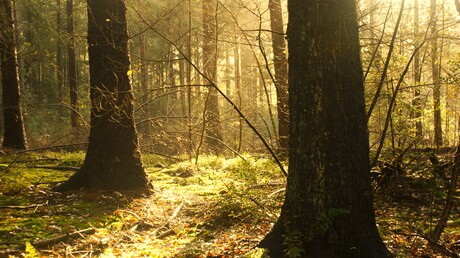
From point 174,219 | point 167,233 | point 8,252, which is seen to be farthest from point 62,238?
point 174,219

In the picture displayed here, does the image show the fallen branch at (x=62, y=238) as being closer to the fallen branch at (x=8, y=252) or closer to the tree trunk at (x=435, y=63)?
the fallen branch at (x=8, y=252)

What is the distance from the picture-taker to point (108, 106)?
6.83 m

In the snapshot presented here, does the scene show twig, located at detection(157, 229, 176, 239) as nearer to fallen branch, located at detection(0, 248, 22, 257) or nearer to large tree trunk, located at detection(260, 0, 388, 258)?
fallen branch, located at detection(0, 248, 22, 257)

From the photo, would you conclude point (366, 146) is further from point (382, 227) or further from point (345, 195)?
point (382, 227)

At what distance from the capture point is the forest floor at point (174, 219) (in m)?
4.53

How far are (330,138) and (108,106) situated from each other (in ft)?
14.9

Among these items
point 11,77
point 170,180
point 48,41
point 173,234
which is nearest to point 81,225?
point 173,234

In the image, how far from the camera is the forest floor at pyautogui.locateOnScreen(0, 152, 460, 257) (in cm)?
453

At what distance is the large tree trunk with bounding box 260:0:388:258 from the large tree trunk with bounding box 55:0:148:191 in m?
3.97

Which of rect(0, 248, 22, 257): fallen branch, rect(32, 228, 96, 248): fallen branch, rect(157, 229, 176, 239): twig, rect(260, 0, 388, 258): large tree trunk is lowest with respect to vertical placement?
rect(157, 229, 176, 239): twig

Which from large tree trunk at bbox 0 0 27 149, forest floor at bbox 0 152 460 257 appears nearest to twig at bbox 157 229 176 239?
forest floor at bbox 0 152 460 257

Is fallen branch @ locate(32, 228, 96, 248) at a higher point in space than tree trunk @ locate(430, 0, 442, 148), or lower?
lower

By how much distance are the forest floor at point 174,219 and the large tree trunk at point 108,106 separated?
311 millimetres

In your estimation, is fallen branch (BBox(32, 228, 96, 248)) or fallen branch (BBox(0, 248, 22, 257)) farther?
fallen branch (BBox(32, 228, 96, 248))
